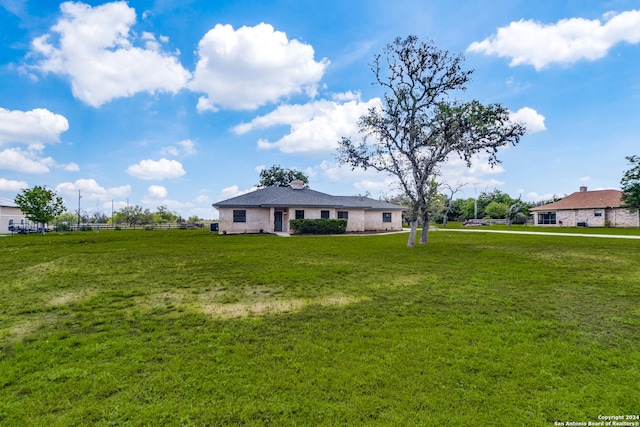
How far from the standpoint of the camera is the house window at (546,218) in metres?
38.7

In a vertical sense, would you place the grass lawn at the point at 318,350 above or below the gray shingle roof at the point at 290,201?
below

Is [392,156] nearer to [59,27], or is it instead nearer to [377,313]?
[377,313]

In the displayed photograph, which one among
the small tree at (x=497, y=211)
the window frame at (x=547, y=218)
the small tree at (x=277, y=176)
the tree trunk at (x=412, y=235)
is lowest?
the tree trunk at (x=412, y=235)

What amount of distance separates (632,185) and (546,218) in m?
19.2

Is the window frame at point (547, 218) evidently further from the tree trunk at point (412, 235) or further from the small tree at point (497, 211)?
the tree trunk at point (412, 235)

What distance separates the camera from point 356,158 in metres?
16.5

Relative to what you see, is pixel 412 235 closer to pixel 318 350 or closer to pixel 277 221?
pixel 318 350

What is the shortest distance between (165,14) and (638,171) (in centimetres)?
3413

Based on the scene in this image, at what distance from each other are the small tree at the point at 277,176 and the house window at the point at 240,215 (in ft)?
66.1

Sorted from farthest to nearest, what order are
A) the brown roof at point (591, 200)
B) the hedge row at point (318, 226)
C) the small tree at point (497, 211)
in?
1. the small tree at point (497, 211)
2. the brown roof at point (591, 200)
3. the hedge row at point (318, 226)

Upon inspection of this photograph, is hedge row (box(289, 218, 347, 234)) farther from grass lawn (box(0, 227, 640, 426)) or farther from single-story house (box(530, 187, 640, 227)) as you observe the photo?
single-story house (box(530, 187, 640, 227))

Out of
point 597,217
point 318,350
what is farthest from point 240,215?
point 597,217

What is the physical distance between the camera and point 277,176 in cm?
4581

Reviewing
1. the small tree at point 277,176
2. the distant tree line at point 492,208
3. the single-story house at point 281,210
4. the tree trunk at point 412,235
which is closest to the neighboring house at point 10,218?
the single-story house at point 281,210
